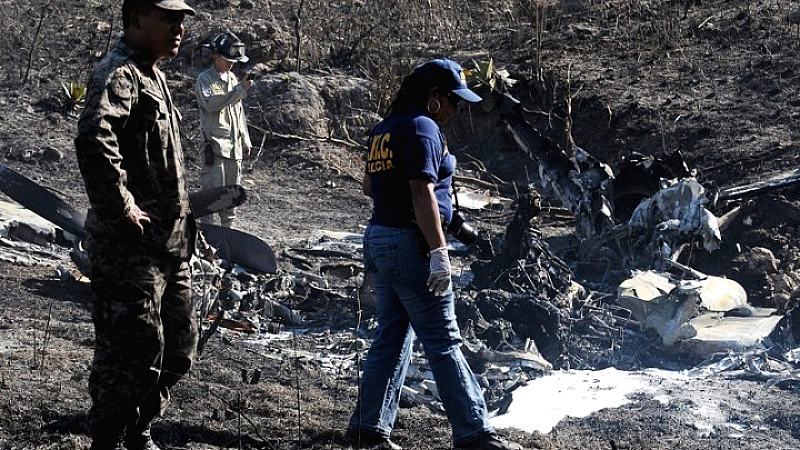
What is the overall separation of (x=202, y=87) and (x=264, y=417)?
4.86 meters

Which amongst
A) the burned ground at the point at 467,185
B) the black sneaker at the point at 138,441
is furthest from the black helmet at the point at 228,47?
the black sneaker at the point at 138,441

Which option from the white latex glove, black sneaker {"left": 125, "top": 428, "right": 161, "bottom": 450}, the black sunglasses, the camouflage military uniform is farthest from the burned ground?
the black sunglasses

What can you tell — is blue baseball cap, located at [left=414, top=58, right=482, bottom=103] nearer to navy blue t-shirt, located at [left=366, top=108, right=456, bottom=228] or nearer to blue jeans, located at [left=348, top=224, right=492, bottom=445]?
navy blue t-shirt, located at [left=366, top=108, right=456, bottom=228]

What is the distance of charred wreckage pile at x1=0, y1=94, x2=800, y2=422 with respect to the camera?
867 centimetres

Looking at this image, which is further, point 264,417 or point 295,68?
point 295,68

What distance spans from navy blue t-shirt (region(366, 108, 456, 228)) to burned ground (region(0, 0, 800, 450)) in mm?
1026

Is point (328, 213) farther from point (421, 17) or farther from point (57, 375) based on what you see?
point (57, 375)

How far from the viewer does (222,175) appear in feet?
35.7

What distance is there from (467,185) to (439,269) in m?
8.81

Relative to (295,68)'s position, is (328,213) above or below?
below

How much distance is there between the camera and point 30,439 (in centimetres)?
537

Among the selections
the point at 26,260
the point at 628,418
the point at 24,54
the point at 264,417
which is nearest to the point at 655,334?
the point at 628,418

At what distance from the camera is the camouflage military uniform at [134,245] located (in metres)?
4.46

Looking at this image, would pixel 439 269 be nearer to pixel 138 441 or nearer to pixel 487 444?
pixel 487 444
